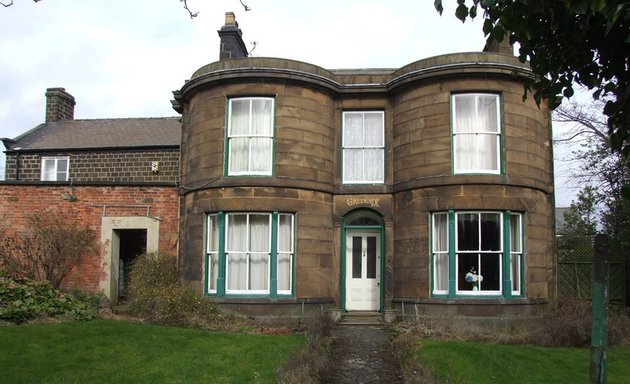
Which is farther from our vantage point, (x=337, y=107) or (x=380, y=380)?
(x=337, y=107)

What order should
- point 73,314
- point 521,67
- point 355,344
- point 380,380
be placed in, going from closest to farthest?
point 380,380 → point 355,344 → point 73,314 → point 521,67

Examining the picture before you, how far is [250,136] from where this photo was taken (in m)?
15.5

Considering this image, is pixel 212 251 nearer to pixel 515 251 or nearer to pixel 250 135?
pixel 250 135

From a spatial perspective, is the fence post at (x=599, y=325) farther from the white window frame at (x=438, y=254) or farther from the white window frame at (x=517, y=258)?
the white window frame at (x=517, y=258)

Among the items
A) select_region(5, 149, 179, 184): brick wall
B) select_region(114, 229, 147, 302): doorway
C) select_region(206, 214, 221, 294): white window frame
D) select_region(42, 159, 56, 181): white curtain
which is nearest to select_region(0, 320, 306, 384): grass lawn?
select_region(206, 214, 221, 294): white window frame

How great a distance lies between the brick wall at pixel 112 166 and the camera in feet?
73.4

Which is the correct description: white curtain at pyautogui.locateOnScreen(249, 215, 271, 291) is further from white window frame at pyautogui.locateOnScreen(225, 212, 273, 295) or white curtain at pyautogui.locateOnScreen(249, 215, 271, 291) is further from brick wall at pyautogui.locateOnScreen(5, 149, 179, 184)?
brick wall at pyautogui.locateOnScreen(5, 149, 179, 184)

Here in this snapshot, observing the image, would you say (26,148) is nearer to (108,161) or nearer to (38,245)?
(108,161)

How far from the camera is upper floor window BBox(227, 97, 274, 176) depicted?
50.8ft

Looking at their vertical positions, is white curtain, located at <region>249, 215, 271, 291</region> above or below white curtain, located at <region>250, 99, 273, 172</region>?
below

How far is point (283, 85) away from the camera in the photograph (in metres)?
15.5

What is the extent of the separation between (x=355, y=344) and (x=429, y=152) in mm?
5394

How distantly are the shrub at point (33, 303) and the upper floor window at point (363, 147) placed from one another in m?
7.60

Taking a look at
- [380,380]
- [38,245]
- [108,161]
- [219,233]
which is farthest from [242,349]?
[108,161]
